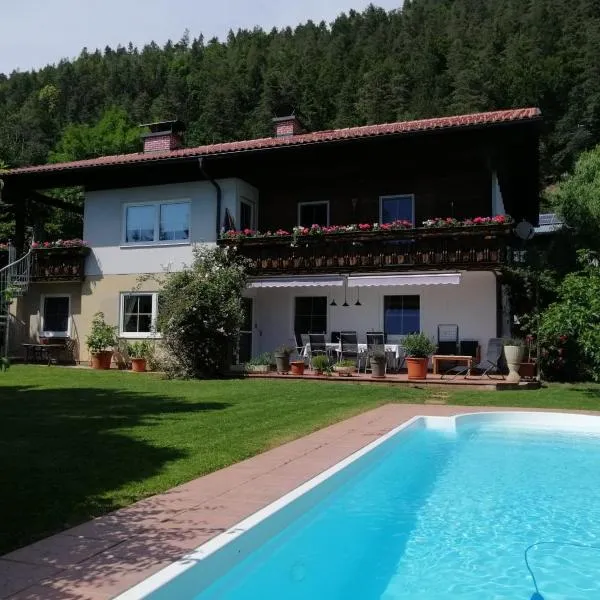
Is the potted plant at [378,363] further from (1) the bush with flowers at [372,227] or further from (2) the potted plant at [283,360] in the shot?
(1) the bush with flowers at [372,227]

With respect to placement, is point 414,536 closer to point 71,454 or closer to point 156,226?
point 71,454

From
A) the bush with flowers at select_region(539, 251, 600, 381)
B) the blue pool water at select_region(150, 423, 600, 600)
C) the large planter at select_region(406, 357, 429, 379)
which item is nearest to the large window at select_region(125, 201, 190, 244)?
the large planter at select_region(406, 357, 429, 379)

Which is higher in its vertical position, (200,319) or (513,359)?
(200,319)

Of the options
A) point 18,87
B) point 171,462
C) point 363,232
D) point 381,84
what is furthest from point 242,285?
point 18,87

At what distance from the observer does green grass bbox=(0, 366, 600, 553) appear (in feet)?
17.3

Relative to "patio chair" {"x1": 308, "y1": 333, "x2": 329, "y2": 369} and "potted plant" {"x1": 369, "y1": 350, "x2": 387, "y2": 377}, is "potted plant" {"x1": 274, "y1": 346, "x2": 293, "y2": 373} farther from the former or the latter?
"potted plant" {"x1": 369, "y1": 350, "x2": 387, "y2": 377}

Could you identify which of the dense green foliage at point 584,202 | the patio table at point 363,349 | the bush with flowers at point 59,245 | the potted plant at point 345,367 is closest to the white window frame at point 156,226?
the bush with flowers at point 59,245

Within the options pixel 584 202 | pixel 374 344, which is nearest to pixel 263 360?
pixel 374 344

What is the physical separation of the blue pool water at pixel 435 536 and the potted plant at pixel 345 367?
24.0 ft

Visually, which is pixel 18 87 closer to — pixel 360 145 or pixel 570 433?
pixel 360 145

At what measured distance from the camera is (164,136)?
26109mm

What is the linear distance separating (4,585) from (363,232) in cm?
1490

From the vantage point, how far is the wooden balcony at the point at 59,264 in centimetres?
2105

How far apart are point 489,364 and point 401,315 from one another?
3.11 m
